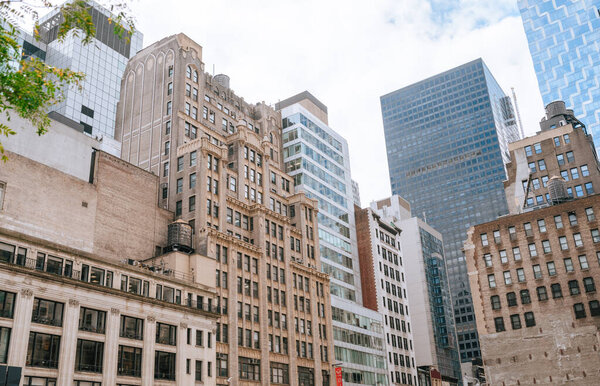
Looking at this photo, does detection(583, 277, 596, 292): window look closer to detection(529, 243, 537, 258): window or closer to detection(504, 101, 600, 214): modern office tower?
detection(529, 243, 537, 258): window

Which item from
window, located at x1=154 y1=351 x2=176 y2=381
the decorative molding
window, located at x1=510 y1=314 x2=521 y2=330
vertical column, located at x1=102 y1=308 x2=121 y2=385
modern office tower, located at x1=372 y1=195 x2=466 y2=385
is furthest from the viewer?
modern office tower, located at x1=372 y1=195 x2=466 y2=385

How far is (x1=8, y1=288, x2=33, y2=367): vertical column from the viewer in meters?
50.9

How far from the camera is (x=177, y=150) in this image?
293ft

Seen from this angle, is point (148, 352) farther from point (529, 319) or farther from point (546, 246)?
point (546, 246)

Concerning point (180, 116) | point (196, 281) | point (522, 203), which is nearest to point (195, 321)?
point (196, 281)

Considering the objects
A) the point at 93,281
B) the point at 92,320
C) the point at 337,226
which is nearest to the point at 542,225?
the point at 337,226

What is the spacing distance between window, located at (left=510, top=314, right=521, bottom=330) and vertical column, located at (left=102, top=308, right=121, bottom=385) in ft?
177

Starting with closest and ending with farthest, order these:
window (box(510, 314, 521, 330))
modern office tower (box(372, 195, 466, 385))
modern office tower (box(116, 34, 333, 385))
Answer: modern office tower (box(116, 34, 333, 385))
window (box(510, 314, 521, 330))
modern office tower (box(372, 195, 466, 385))

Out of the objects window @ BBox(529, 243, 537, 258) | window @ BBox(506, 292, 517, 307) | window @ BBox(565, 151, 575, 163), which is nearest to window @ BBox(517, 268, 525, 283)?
window @ BBox(506, 292, 517, 307)

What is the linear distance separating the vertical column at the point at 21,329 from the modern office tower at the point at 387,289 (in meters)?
74.4

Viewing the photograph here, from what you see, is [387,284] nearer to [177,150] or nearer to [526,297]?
[526,297]

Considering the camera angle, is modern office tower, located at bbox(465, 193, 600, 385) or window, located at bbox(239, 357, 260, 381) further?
modern office tower, located at bbox(465, 193, 600, 385)

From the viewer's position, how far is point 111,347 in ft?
194

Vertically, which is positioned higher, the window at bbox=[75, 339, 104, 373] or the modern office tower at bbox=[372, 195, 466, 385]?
the modern office tower at bbox=[372, 195, 466, 385]
